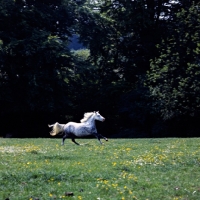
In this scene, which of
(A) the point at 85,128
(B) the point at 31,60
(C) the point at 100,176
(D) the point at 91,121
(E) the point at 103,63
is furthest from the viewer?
(E) the point at 103,63

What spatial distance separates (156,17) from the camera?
5012 cm

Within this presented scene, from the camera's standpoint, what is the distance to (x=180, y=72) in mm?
42344

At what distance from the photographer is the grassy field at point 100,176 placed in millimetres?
12828

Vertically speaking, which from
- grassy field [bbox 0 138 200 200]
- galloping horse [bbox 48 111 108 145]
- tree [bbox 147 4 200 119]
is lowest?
grassy field [bbox 0 138 200 200]

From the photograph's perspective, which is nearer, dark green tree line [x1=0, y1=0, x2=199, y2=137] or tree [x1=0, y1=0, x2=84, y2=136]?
tree [x1=0, y1=0, x2=84, y2=136]

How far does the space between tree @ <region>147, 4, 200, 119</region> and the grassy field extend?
21143 millimetres

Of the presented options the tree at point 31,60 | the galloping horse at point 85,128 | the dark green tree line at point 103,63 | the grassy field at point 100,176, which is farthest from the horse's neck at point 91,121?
the dark green tree line at point 103,63

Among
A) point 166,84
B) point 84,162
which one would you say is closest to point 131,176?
point 84,162

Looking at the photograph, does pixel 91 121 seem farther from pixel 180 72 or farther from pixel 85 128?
pixel 180 72

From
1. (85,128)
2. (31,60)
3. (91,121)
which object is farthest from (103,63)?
(85,128)

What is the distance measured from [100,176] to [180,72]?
29205mm

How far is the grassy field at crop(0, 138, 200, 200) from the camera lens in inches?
505

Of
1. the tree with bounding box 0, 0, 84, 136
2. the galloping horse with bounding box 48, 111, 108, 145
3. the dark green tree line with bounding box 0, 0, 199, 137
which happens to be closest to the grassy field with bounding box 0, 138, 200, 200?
the galloping horse with bounding box 48, 111, 108, 145

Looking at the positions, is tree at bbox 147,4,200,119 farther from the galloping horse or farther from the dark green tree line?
the galloping horse
